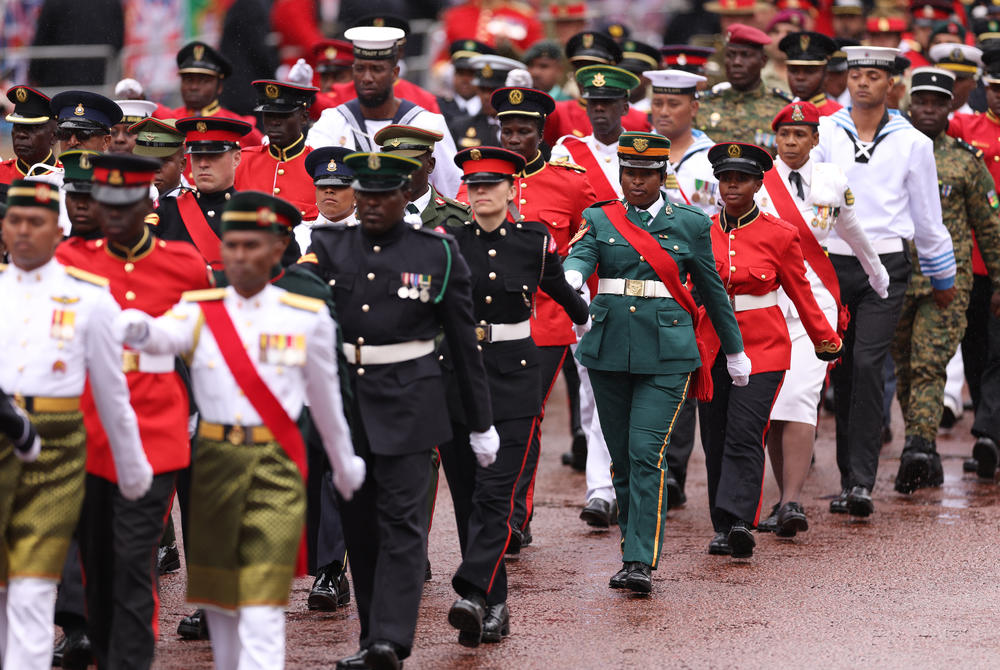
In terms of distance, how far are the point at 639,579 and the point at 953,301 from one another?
4164 mm

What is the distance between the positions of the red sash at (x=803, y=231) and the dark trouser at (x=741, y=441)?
33.4 inches

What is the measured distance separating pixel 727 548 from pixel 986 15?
8.49 metres

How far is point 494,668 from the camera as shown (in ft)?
23.4

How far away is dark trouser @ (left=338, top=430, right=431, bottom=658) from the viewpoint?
681cm

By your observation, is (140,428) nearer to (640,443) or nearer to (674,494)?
(640,443)

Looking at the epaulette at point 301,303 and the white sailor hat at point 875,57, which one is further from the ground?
the white sailor hat at point 875,57

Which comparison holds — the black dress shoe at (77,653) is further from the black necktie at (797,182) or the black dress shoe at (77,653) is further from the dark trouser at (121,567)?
the black necktie at (797,182)

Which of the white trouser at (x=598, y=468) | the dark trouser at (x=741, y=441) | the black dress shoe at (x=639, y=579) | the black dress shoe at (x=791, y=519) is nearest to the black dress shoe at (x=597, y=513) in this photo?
the white trouser at (x=598, y=468)

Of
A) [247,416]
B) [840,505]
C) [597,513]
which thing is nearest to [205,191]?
[247,416]

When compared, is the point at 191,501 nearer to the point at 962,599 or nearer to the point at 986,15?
the point at 962,599

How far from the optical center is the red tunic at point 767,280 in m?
9.19

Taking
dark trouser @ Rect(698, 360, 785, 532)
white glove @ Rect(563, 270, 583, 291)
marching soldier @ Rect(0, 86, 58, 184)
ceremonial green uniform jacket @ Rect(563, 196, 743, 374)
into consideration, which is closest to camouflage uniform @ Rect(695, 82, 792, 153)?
dark trouser @ Rect(698, 360, 785, 532)

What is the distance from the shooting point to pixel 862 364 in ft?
34.6

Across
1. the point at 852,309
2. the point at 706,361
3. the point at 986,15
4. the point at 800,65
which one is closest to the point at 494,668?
the point at 706,361
